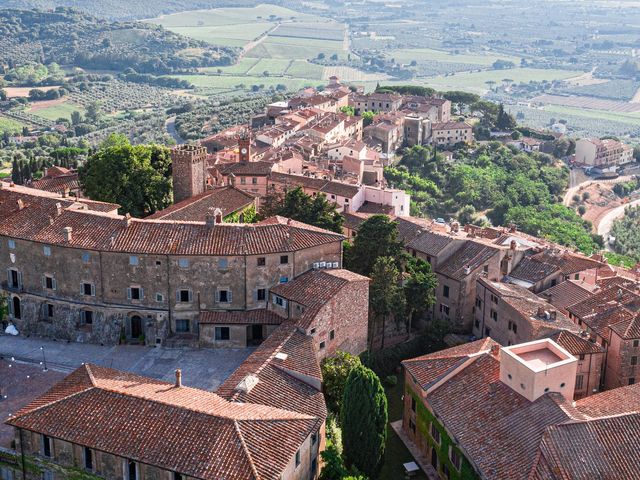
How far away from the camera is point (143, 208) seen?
58438 millimetres

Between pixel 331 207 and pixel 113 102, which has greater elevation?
pixel 331 207

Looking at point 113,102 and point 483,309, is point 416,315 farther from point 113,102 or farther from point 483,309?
point 113,102

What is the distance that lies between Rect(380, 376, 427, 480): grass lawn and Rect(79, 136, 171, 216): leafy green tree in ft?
72.6

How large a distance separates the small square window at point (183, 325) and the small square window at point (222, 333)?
172 cm

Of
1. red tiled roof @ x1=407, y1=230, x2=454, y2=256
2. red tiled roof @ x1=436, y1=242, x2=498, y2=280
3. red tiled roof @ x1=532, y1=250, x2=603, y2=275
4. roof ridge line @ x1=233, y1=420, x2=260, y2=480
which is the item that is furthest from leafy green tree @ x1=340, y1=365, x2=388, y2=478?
red tiled roof @ x1=532, y1=250, x2=603, y2=275

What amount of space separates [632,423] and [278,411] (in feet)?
46.5

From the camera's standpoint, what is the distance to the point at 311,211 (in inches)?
2165

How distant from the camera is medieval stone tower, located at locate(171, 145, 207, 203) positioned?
5997 cm

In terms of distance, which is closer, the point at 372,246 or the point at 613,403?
the point at 613,403

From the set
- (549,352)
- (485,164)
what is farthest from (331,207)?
(485,164)

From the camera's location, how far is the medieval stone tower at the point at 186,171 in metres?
60.0

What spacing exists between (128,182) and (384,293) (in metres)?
19.8

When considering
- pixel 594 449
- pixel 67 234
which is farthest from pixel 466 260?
pixel 67 234

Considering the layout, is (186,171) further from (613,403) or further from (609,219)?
(609,219)
